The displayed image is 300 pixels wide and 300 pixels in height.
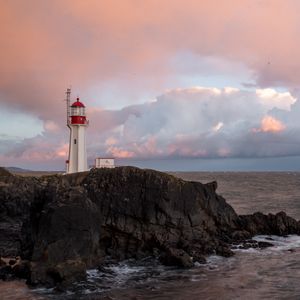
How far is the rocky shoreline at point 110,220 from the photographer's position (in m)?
29.0

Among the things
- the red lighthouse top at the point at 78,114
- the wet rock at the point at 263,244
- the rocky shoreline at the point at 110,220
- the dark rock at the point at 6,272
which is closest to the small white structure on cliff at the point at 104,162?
the red lighthouse top at the point at 78,114

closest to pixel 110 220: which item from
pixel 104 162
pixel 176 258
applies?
pixel 176 258

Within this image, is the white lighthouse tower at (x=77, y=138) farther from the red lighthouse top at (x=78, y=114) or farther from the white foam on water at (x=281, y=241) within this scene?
the white foam on water at (x=281, y=241)

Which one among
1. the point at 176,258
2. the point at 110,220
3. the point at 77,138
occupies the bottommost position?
the point at 176,258

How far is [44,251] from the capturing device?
1090 inches

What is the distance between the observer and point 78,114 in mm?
50312

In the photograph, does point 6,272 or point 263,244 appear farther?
point 263,244

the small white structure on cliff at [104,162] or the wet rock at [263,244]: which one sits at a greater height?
the small white structure on cliff at [104,162]

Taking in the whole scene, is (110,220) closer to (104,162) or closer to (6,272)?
(6,272)

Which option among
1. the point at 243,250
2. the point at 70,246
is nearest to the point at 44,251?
the point at 70,246

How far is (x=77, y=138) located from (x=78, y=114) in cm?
264

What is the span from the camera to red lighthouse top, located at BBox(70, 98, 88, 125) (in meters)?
50.0

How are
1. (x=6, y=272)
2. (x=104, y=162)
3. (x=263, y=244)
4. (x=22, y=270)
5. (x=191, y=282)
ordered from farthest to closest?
(x=104, y=162)
(x=263, y=244)
(x=6, y=272)
(x=22, y=270)
(x=191, y=282)

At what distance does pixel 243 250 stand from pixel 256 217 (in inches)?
319
